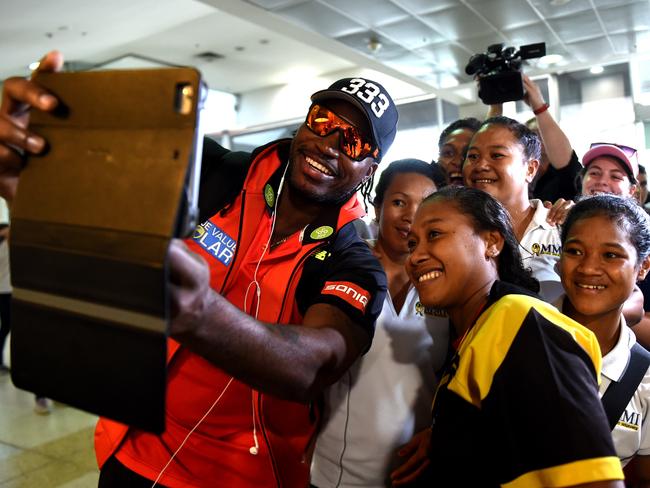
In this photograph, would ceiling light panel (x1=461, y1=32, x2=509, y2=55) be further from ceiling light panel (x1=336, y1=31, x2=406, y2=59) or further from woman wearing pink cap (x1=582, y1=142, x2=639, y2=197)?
woman wearing pink cap (x1=582, y1=142, x2=639, y2=197)

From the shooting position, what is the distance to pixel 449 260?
1.45 metres

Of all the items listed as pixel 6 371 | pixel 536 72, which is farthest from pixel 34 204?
pixel 536 72

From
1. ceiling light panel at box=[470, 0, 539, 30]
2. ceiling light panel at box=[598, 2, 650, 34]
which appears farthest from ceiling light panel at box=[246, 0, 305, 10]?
ceiling light panel at box=[598, 2, 650, 34]

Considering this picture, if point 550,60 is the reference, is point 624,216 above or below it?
below

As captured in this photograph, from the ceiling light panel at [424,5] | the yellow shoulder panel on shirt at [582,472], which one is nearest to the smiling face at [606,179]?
the yellow shoulder panel on shirt at [582,472]

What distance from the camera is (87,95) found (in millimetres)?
800

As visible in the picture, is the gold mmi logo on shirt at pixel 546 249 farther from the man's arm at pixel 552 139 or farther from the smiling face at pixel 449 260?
the man's arm at pixel 552 139

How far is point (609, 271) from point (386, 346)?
0.64 metres

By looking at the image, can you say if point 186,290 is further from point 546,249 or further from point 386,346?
point 546,249

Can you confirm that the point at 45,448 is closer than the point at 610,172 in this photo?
No

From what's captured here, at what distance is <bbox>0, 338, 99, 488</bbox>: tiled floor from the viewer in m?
3.50

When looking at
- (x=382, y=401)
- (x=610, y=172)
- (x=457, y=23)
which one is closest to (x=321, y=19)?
(x=457, y=23)

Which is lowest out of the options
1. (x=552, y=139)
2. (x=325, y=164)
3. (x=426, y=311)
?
(x=426, y=311)

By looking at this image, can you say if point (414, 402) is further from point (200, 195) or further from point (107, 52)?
point (107, 52)
